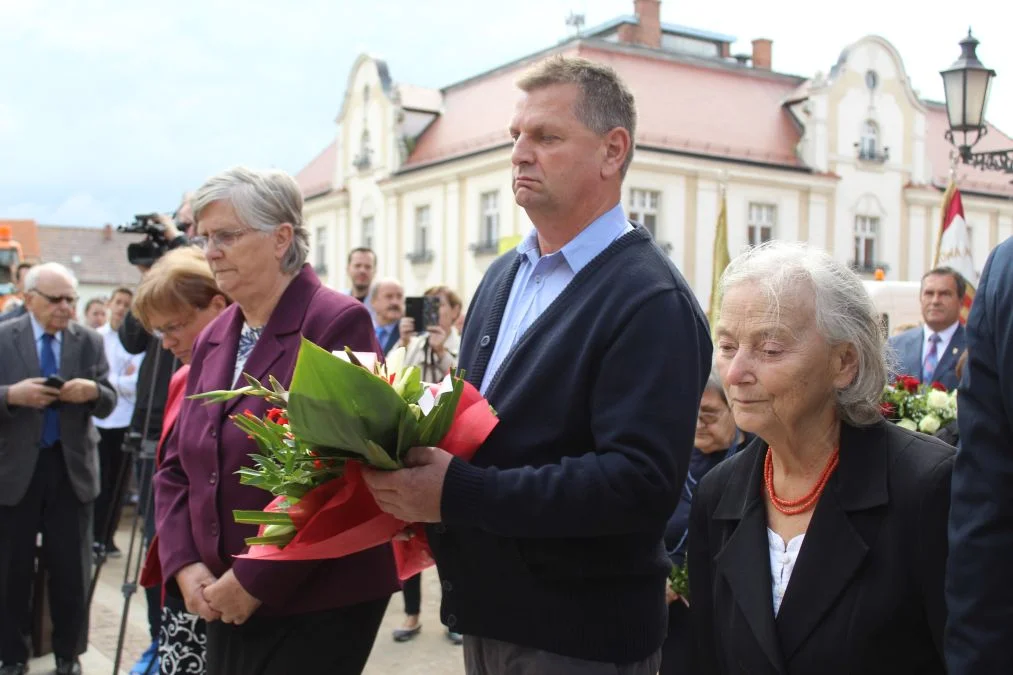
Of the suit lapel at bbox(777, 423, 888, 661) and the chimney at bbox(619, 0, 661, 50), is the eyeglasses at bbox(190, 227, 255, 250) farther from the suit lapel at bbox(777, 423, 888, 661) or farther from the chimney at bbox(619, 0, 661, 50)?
the chimney at bbox(619, 0, 661, 50)

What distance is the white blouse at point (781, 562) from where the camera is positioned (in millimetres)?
2244

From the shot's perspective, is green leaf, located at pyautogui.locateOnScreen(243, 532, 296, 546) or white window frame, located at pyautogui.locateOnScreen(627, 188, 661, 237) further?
white window frame, located at pyautogui.locateOnScreen(627, 188, 661, 237)

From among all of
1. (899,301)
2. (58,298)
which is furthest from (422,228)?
(58,298)

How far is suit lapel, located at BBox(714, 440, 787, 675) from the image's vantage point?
86.0 inches

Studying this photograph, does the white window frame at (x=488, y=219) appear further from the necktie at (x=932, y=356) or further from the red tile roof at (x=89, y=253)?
the red tile roof at (x=89, y=253)

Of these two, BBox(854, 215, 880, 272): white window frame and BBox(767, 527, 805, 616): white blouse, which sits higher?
BBox(854, 215, 880, 272): white window frame

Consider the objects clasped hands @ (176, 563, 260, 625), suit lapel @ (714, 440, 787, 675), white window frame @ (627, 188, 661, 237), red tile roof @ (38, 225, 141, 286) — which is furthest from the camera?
red tile roof @ (38, 225, 141, 286)

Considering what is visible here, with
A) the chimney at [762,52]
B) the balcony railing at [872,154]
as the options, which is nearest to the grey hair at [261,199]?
the balcony railing at [872,154]

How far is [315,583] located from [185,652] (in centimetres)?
68

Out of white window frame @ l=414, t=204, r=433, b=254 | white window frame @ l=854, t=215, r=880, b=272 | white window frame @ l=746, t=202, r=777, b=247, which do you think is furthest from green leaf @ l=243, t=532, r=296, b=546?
white window frame @ l=854, t=215, r=880, b=272

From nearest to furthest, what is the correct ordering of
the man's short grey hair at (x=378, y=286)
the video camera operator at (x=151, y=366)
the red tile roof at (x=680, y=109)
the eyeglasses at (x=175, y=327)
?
the eyeglasses at (x=175, y=327) → the video camera operator at (x=151, y=366) → the man's short grey hair at (x=378, y=286) → the red tile roof at (x=680, y=109)

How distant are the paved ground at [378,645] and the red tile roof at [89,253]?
45.7 metres

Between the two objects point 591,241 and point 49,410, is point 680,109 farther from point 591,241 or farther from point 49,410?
point 591,241

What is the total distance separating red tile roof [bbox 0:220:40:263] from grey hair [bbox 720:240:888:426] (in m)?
29.7
